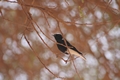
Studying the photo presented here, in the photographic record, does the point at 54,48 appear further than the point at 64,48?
Yes

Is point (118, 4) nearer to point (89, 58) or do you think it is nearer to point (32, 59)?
point (89, 58)

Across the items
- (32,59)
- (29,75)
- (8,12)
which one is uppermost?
(8,12)

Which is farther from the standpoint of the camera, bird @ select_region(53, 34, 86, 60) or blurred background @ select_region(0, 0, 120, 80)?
blurred background @ select_region(0, 0, 120, 80)

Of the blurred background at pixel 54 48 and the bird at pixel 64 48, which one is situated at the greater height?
the blurred background at pixel 54 48

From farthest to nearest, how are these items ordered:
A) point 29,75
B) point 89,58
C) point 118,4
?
point 89,58 → point 29,75 → point 118,4

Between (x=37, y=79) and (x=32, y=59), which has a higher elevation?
(x=32, y=59)

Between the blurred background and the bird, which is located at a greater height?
the blurred background

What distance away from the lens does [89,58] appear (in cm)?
328

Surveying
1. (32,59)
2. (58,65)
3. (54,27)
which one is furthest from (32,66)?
(54,27)

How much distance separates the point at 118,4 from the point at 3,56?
4.04ft

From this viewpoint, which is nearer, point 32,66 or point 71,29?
point 71,29

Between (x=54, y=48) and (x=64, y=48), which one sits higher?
(x=54, y=48)

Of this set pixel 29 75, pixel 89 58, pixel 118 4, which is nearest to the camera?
pixel 118 4

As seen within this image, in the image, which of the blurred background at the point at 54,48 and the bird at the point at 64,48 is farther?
the blurred background at the point at 54,48
